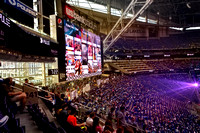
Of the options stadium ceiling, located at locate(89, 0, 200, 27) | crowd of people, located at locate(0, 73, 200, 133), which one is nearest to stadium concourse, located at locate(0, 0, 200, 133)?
crowd of people, located at locate(0, 73, 200, 133)

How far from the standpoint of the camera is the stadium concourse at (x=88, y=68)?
12.5 ft

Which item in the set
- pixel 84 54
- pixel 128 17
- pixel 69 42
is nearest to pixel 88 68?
pixel 84 54

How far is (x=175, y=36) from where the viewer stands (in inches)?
1247

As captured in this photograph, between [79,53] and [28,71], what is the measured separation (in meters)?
3.45

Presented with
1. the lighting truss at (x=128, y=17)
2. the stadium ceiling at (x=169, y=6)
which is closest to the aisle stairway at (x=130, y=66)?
the stadium ceiling at (x=169, y=6)

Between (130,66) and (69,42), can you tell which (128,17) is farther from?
(130,66)

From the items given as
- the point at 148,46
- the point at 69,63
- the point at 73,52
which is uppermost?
the point at 148,46

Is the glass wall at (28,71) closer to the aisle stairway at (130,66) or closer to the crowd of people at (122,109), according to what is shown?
the crowd of people at (122,109)

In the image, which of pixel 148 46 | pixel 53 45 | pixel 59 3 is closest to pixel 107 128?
pixel 53 45

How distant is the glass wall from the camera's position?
7.70 meters

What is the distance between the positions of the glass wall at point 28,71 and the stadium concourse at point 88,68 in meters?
0.05

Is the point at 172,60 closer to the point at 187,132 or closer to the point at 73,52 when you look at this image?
the point at 187,132

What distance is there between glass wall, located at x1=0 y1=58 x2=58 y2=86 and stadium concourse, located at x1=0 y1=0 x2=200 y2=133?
2.1 inches

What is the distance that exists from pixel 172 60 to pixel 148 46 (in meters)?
7.54
